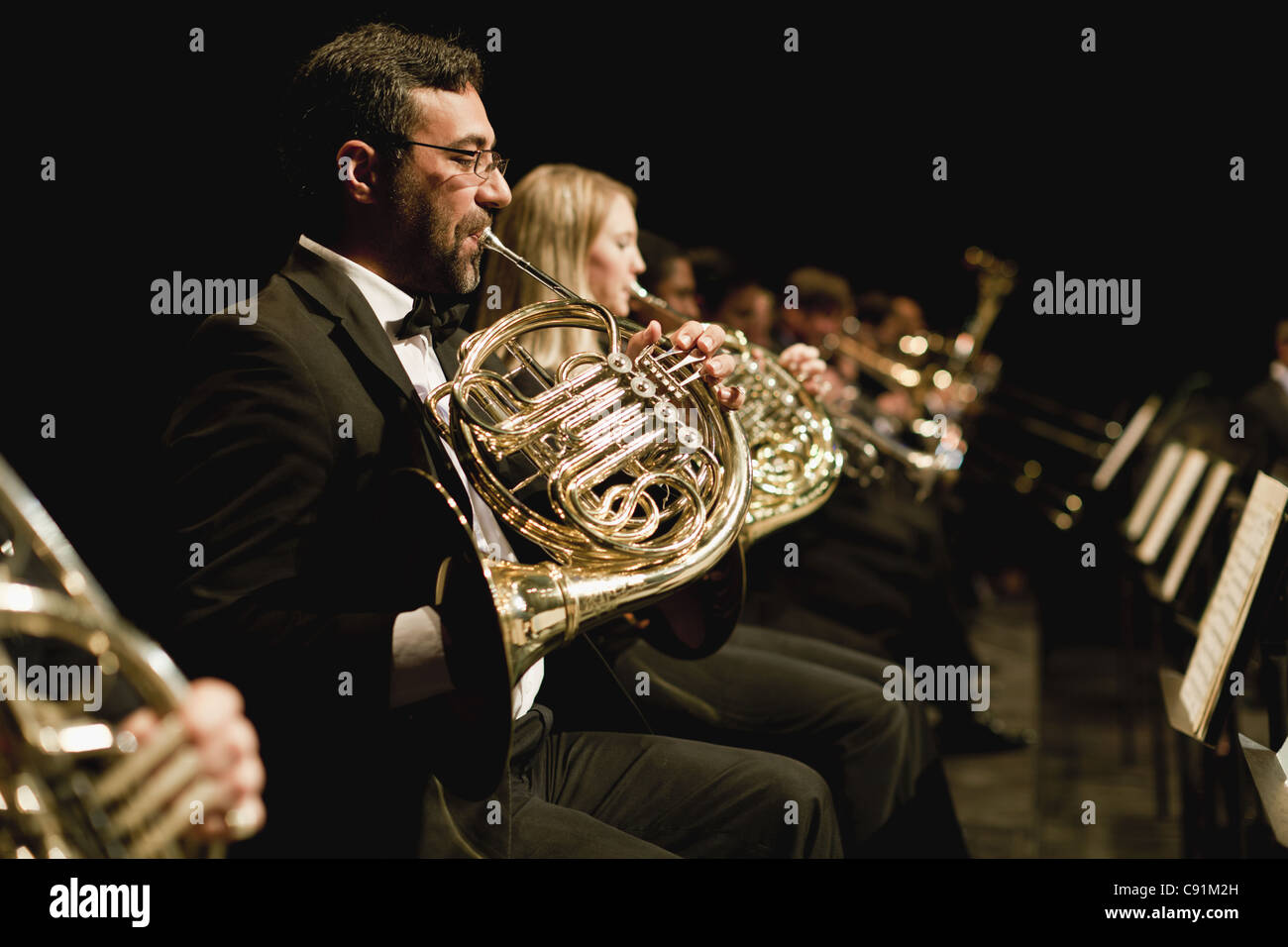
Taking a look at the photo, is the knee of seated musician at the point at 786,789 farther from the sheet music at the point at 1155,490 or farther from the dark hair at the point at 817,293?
the dark hair at the point at 817,293

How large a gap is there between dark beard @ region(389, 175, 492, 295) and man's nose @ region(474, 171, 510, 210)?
0.06 ft

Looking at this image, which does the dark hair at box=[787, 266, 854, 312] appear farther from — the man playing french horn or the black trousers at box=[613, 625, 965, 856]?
the man playing french horn

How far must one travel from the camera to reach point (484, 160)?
1655 millimetres

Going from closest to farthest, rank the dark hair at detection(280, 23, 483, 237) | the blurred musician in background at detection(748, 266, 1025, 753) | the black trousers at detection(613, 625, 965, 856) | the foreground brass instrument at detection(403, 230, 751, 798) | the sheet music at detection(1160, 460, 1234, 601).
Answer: the foreground brass instrument at detection(403, 230, 751, 798) → the dark hair at detection(280, 23, 483, 237) → the black trousers at detection(613, 625, 965, 856) → the sheet music at detection(1160, 460, 1234, 601) → the blurred musician in background at detection(748, 266, 1025, 753)

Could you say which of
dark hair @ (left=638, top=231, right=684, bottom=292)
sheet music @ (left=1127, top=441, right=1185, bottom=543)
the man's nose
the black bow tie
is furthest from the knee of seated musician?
sheet music @ (left=1127, top=441, right=1185, bottom=543)

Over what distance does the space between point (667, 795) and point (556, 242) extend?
1.25 metres

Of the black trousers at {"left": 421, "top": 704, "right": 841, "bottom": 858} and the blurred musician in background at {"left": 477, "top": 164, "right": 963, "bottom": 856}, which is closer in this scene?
the black trousers at {"left": 421, "top": 704, "right": 841, "bottom": 858}

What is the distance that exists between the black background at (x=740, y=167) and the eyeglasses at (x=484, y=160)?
18 centimetres

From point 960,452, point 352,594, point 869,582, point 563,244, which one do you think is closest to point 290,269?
point 352,594

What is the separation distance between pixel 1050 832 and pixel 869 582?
2.96 ft

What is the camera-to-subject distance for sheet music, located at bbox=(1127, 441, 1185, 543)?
3336 millimetres

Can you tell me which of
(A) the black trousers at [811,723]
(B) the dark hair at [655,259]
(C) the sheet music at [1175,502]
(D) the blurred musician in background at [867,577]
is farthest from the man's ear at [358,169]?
(C) the sheet music at [1175,502]

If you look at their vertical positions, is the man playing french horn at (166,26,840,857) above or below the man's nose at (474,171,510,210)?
below
